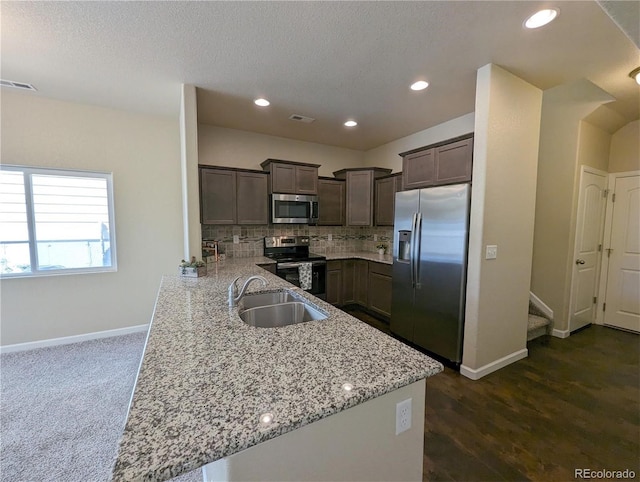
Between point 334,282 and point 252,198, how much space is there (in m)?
1.75

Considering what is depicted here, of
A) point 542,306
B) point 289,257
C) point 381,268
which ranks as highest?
point 289,257

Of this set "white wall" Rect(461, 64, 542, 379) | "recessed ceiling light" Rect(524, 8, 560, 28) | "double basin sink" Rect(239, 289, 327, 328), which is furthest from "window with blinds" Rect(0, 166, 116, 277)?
"recessed ceiling light" Rect(524, 8, 560, 28)

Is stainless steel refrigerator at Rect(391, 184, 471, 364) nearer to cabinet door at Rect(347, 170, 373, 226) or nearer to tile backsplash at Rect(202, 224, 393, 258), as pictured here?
cabinet door at Rect(347, 170, 373, 226)

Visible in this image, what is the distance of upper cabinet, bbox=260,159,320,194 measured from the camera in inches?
152

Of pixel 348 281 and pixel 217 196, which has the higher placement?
pixel 217 196

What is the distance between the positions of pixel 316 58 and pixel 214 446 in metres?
2.53

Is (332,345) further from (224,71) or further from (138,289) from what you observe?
(138,289)

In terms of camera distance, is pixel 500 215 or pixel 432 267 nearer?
pixel 500 215

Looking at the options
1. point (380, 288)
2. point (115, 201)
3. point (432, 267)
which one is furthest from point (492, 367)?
point (115, 201)

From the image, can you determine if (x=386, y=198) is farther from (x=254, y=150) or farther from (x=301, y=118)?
(x=254, y=150)

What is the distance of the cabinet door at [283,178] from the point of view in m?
3.86

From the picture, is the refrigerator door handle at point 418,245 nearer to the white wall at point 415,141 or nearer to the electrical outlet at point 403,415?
the white wall at point 415,141

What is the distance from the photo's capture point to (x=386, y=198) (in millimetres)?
4145

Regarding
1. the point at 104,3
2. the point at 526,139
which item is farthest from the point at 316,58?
the point at 526,139
